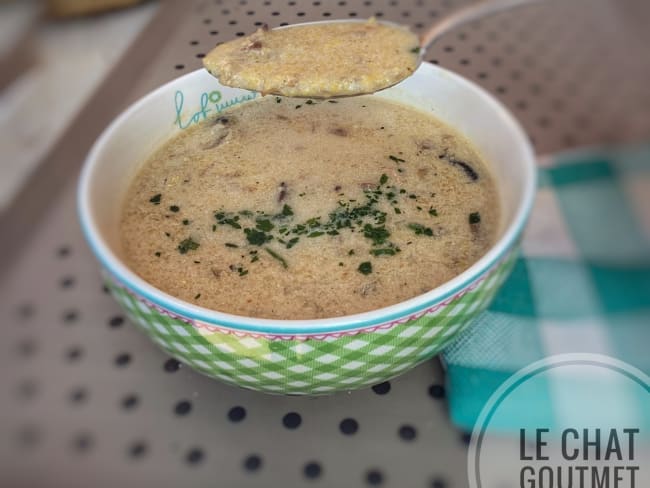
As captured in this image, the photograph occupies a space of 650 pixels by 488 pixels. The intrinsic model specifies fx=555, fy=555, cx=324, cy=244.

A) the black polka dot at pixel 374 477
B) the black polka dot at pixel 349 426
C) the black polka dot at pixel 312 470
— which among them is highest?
the black polka dot at pixel 349 426

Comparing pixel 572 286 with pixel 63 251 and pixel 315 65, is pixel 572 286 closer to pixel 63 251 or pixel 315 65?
pixel 315 65

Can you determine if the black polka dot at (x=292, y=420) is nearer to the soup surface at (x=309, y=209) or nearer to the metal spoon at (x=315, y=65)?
the soup surface at (x=309, y=209)

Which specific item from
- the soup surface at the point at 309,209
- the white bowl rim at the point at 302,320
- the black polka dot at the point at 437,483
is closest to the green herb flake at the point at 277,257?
the soup surface at the point at 309,209

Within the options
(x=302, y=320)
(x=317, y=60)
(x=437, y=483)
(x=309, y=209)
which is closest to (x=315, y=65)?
(x=317, y=60)

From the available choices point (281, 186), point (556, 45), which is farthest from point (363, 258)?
point (556, 45)

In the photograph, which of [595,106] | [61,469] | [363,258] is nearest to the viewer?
[61,469]

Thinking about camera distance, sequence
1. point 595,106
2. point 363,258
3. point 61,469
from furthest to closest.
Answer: point 595,106
point 363,258
point 61,469

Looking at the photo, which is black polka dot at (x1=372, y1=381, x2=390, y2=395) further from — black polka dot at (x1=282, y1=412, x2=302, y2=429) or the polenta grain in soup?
the polenta grain in soup

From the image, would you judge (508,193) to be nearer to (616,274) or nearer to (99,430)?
(616,274)
